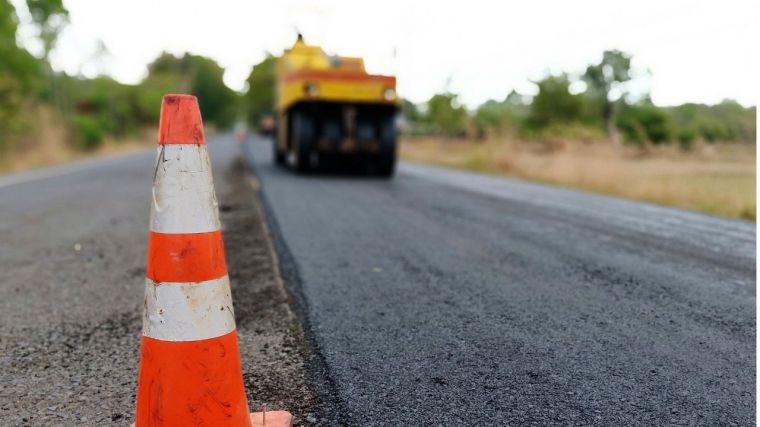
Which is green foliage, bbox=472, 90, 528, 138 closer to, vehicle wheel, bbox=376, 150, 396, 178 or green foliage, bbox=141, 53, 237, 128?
vehicle wheel, bbox=376, 150, 396, 178

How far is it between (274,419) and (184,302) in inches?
18.0

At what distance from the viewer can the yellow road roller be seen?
11.7 m

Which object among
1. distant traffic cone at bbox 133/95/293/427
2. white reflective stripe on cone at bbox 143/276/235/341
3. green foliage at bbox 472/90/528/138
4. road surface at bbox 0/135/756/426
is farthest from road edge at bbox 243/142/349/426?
green foliage at bbox 472/90/528/138

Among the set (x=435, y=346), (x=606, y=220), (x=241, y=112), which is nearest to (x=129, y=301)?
(x=435, y=346)

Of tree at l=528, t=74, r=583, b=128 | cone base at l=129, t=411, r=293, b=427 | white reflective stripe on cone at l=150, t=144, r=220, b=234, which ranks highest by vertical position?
tree at l=528, t=74, r=583, b=128

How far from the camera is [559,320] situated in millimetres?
3049

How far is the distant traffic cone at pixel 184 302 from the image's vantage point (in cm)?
175

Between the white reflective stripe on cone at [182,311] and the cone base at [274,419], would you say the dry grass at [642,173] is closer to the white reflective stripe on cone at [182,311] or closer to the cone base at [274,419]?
the cone base at [274,419]

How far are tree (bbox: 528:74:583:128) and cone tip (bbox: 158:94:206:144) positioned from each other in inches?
1692

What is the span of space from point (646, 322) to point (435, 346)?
3.68 ft

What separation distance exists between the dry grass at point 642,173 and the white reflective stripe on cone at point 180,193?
27.3 feet

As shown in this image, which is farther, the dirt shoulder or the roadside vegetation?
the roadside vegetation

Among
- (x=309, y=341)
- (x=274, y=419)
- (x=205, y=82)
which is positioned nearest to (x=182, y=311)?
(x=274, y=419)

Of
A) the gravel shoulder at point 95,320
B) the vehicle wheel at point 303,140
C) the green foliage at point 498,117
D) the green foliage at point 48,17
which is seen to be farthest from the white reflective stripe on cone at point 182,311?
the green foliage at point 48,17
